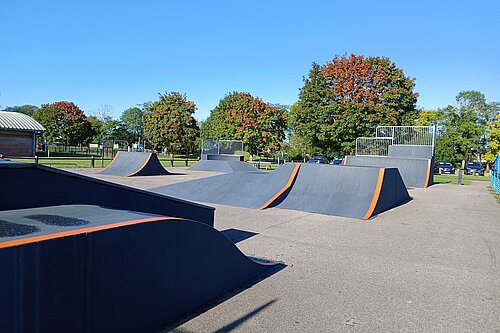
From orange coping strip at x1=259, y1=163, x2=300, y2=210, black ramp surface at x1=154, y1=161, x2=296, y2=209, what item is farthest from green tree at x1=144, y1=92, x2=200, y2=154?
orange coping strip at x1=259, y1=163, x2=300, y2=210

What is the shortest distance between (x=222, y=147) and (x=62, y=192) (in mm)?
33461

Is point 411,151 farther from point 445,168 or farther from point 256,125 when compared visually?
point 256,125

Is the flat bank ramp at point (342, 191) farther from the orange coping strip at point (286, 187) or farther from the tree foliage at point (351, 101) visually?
the tree foliage at point (351, 101)

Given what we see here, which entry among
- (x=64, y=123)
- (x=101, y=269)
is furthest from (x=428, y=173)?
(x=64, y=123)

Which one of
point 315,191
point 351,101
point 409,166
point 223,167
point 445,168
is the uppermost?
point 351,101

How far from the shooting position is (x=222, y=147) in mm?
37844

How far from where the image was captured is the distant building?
42688 millimetres

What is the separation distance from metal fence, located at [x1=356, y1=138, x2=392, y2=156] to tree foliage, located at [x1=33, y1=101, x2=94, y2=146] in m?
45.4

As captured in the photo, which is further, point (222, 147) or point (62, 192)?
point (222, 147)

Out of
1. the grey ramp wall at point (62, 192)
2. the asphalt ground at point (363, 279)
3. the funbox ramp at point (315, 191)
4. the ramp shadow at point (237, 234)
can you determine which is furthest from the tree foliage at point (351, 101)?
the grey ramp wall at point (62, 192)

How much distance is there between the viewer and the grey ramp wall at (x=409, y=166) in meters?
21.6

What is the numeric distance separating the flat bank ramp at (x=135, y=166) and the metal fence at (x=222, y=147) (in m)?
14.2

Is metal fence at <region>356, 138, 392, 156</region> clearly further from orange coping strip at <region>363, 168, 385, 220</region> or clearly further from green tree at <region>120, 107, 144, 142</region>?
green tree at <region>120, 107, 144, 142</region>

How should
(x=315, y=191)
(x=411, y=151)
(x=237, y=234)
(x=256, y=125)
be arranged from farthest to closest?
(x=256, y=125)
(x=411, y=151)
(x=315, y=191)
(x=237, y=234)
